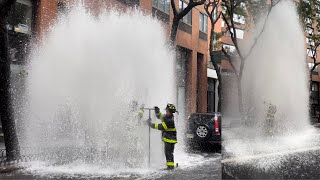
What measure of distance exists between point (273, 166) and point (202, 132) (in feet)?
10.8

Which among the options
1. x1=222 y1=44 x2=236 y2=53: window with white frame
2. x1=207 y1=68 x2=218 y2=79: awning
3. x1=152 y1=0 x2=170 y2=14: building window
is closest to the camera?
x1=152 y1=0 x2=170 y2=14: building window

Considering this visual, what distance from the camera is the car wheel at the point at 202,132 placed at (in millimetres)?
12031

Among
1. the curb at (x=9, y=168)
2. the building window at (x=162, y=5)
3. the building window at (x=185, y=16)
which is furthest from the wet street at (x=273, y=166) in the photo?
the building window at (x=185, y=16)

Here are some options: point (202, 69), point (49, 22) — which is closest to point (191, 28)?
point (202, 69)

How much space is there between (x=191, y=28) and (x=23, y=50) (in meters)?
14.5

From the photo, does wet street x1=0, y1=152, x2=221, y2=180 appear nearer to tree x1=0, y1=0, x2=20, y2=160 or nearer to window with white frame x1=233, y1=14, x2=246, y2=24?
tree x1=0, y1=0, x2=20, y2=160

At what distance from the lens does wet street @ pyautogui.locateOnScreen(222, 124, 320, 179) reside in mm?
7867

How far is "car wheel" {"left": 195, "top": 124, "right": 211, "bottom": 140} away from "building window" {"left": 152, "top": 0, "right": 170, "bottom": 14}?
37.0 feet

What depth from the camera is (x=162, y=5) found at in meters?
22.5

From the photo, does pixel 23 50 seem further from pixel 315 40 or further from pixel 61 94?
pixel 315 40

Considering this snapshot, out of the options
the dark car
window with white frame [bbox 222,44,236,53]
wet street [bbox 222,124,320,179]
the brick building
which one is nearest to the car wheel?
the dark car

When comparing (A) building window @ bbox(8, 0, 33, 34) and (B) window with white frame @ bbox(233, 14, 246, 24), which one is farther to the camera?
(B) window with white frame @ bbox(233, 14, 246, 24)

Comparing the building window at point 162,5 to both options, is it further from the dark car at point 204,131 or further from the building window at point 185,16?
the dark car at point 204,131

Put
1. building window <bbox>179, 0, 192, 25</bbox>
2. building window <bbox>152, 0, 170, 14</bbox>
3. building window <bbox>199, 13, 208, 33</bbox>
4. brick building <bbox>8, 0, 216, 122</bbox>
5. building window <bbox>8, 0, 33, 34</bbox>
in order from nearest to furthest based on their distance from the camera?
building window <bbox>8, 0, 33, 34</bbox> → brick building <bbox>8, 0, 216, 122</bbox> → building window <bbox>152, 0, 170, 14</bbox> → building window <bbox>179, 0, 192, 25</bbox> → building window <bbox>199, 13, 208, 33</bbox>
